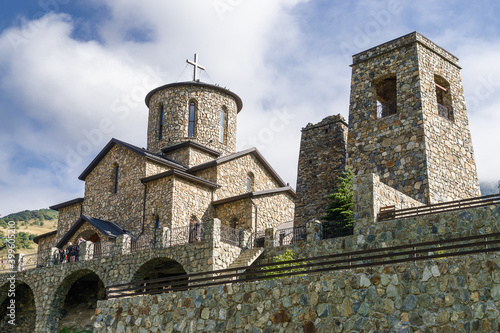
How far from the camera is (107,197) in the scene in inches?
1054

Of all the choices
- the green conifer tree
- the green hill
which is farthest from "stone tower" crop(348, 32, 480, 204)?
the green hill

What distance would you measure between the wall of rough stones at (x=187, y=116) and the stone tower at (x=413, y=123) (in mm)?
11169

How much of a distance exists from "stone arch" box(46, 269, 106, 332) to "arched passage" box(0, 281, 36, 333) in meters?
2.43

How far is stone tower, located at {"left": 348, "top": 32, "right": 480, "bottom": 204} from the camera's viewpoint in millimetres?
18156

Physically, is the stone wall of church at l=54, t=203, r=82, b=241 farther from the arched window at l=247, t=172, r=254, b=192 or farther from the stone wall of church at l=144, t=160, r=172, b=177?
the arched window at l=247, t=172, r=254, b=192

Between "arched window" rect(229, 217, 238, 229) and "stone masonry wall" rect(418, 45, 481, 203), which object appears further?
"arched window" rect(229, 217, 238, 229)

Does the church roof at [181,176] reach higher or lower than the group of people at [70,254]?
higher

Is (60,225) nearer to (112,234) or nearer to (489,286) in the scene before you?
(112,234)

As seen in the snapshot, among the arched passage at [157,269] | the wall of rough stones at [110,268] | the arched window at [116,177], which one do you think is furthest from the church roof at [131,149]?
the arched passage at [157,269]

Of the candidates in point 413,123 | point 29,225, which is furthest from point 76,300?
point 29,225

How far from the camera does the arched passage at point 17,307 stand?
24.8 m

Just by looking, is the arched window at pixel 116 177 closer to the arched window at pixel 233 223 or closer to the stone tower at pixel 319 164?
the arched window at pixel 233 223

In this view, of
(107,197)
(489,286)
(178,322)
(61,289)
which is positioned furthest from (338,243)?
(107,197)

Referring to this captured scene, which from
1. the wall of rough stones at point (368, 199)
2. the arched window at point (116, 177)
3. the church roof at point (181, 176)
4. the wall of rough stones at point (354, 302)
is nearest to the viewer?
the wall of rough stones at point (354, 302)
